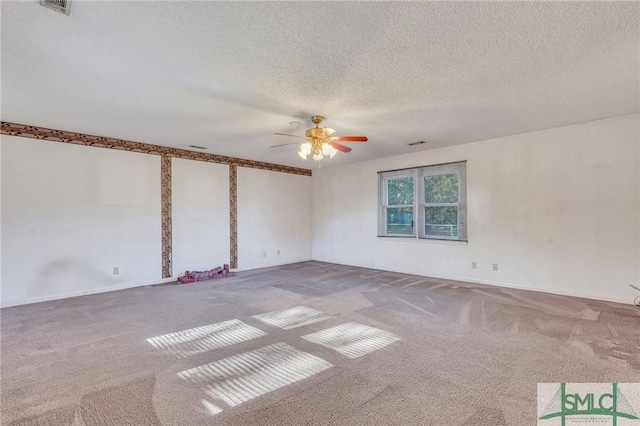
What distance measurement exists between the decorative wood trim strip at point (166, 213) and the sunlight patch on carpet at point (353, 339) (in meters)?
3.74

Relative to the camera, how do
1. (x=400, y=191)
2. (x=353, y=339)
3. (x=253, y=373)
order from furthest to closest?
(x=400, y=191)
(x=353, y=339)
(x=253, y=373)

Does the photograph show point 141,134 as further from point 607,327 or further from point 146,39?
point 607,327

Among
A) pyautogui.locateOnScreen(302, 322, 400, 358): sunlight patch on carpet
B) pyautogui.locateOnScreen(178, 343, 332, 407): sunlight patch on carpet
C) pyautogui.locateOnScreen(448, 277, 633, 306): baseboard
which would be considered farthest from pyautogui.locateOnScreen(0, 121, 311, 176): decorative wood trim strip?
pyautogui.locateOnScreen(448, 277, 633, 306): baseboard

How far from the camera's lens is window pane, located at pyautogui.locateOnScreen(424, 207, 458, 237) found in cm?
554

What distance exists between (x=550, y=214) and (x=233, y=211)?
5.77 metres

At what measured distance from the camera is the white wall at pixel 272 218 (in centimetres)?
675

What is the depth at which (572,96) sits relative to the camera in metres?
3.25

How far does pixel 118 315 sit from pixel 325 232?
4.95 m

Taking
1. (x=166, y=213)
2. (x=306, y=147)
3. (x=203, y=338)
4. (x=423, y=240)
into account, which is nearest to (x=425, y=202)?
(x=423, y=240)

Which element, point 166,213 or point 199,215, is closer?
point 166,213

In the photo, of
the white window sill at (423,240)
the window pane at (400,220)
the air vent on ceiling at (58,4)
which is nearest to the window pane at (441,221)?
the white window sill at (423,240)

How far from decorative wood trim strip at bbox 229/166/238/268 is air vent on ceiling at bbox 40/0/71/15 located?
468 cm

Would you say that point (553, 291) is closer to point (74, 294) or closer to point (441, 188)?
point (441, 188)

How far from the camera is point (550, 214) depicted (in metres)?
4.48
